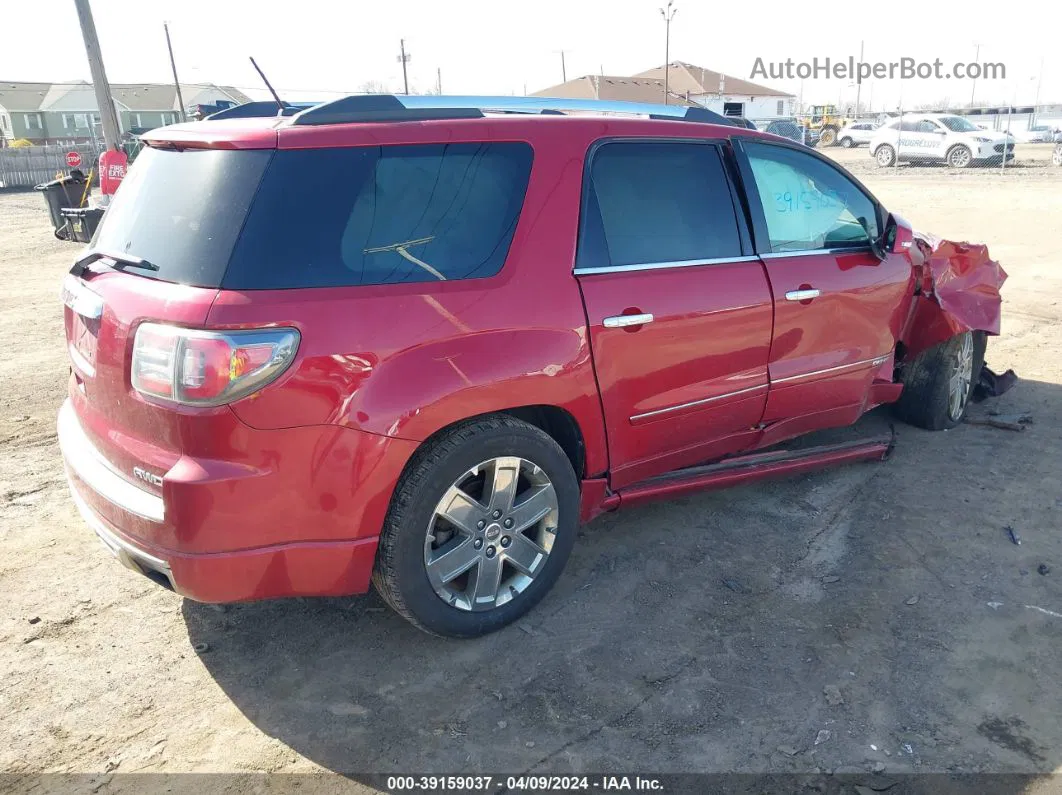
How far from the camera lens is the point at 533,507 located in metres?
3.21

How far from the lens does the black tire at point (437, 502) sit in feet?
9.41

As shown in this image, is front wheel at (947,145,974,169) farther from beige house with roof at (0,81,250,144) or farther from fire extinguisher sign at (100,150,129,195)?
→ beige house with roof at (0,81,250,144)

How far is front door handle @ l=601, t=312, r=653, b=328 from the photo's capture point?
10.7 feet

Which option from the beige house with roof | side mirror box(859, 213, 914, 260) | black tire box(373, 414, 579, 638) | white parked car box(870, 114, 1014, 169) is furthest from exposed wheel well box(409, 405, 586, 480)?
the beige house with roof

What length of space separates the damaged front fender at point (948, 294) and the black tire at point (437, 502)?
283 cm

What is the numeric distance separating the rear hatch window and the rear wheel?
26944 mm

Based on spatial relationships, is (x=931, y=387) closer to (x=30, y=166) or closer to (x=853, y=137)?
(x=30, y=166)

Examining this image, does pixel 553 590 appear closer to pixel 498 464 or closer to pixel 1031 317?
pixel 498 464

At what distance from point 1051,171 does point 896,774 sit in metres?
25.0

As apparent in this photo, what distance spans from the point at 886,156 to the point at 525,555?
27616mm

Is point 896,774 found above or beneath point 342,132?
beneath

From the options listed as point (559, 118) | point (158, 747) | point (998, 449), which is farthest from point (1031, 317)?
point (158, 747)

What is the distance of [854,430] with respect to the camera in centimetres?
527

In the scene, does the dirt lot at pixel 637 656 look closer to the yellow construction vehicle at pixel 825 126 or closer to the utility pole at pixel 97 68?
the utility pole at pixel 97 68
